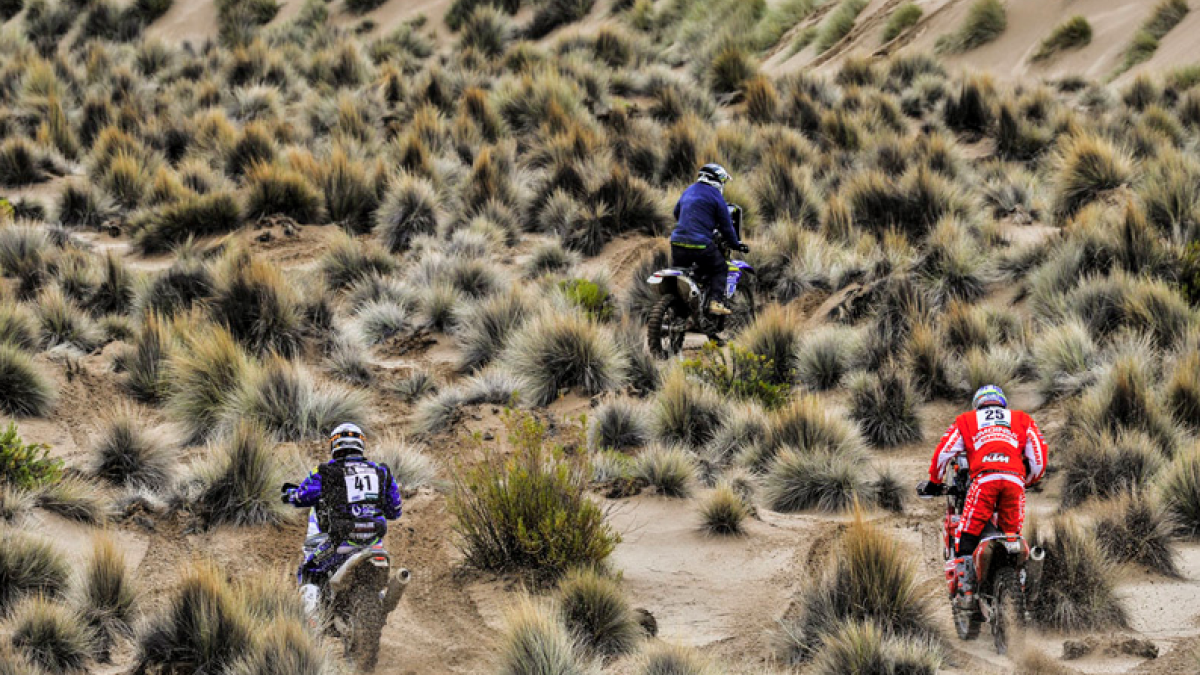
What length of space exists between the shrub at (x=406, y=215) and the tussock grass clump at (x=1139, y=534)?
1066 centimetres

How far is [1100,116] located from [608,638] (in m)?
15.3

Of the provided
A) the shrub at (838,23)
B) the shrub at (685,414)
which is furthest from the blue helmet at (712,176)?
the shrub at (838,23)

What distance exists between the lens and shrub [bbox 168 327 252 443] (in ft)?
36.7

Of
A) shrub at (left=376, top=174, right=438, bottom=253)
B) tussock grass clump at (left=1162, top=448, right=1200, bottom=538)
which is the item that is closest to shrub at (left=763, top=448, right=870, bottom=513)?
tussock grass clump at (left=1162, top=448, right=1200, bottom=538)

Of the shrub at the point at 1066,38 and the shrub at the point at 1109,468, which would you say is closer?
the shrub at the point at 1109,468

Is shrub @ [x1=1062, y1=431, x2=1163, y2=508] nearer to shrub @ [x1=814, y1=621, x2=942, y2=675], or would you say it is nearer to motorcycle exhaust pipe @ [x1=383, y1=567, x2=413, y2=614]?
shrub @ [x1=814, y1=621, x2=942, y2=675]

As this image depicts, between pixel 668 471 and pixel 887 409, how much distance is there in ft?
7.65

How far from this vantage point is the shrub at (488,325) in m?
13.1

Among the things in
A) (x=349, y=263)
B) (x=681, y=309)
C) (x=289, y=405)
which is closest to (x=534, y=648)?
(x=289, y=405)

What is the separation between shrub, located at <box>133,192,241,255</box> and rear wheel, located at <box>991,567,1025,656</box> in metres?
12.5

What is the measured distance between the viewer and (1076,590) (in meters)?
7.55

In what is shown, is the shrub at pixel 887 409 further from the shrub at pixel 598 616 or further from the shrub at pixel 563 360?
the shrub at pixel 598 616

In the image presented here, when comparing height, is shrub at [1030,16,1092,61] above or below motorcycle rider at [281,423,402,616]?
below

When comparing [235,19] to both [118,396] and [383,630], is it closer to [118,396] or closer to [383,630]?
[118,396]
